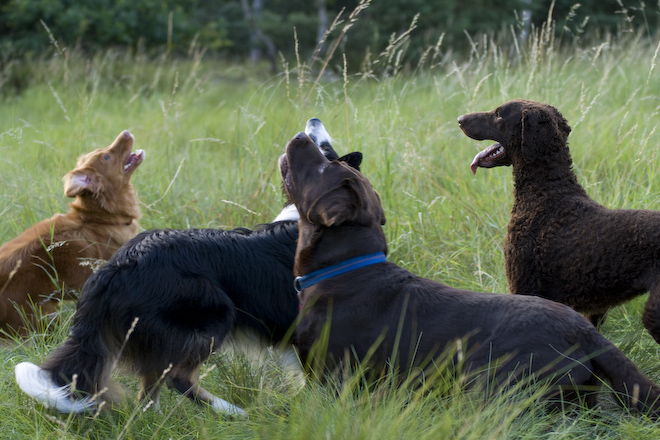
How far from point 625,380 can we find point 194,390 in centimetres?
183

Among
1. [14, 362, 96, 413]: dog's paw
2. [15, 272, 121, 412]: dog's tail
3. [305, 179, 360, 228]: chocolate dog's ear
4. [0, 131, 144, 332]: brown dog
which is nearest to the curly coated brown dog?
[305, 179, 360, 228]: chocolate dog's ear

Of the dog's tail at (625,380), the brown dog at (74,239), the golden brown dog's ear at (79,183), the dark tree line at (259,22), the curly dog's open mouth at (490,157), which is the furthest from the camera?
the dark tree line at (259,22)

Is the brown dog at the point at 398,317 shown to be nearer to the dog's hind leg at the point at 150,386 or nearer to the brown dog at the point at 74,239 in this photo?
the dog's hind leg at the point at 150,386

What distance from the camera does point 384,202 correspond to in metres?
4.41

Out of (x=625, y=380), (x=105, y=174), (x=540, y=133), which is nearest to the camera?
(x=625, y=380)

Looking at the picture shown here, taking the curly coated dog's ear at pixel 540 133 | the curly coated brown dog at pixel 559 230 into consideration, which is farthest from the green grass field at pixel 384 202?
the curly coated dog's ear at pixel 540 133

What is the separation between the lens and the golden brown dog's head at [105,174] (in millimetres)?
4051

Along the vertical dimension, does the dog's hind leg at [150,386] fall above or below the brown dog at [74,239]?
below

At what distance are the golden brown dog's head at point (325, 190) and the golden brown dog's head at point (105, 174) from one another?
5.70 ft

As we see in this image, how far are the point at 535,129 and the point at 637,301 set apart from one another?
1.17m

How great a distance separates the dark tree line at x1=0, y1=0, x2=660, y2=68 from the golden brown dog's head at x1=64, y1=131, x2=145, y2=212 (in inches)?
245

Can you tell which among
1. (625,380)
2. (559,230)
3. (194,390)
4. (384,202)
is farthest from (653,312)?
(384,202)

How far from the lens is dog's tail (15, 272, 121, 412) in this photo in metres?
2.45

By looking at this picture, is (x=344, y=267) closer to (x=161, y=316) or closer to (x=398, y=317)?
(x=398, y=317)
